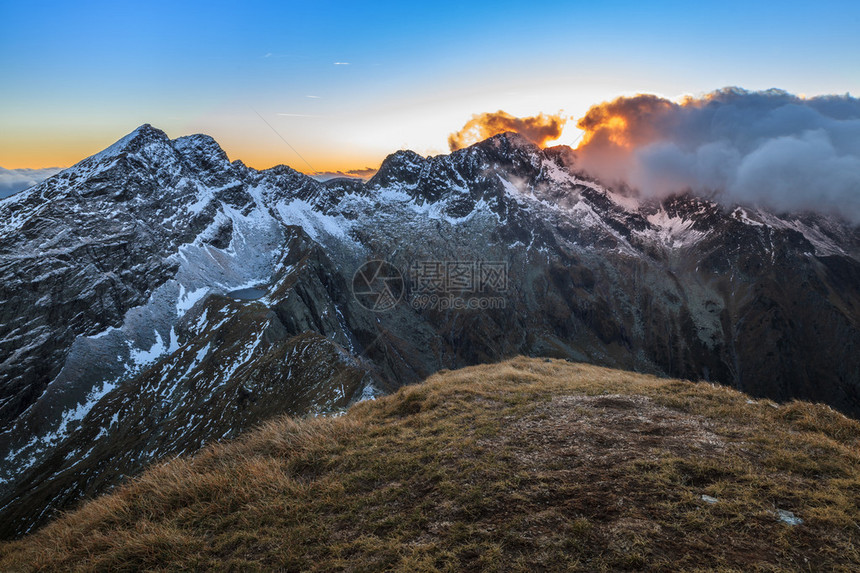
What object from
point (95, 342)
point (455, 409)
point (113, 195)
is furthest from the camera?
point (113, 195)

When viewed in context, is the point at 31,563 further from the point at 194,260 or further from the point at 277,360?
the point at 194,260

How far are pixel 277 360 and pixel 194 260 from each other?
131688 millimetres

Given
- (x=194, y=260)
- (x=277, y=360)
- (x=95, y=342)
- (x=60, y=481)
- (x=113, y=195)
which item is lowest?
(x=60, y=481)

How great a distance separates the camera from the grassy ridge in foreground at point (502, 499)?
5625 millimetres

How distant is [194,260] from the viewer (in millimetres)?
168250

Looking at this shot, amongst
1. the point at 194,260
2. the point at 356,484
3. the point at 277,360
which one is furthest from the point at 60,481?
the point at 356,484

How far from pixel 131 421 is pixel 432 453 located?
11301cm

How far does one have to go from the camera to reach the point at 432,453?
29.7 ft

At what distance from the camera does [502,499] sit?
6875mm

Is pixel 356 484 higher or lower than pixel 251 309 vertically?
higher

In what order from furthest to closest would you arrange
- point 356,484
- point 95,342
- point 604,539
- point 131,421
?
point 95,342, point 131,421, point 356,484, point 604,539

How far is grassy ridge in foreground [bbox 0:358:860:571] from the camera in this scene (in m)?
5.62

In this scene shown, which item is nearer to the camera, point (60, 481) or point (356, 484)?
point (356, 484)

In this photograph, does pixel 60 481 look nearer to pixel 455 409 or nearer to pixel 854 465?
pixel 455 409
